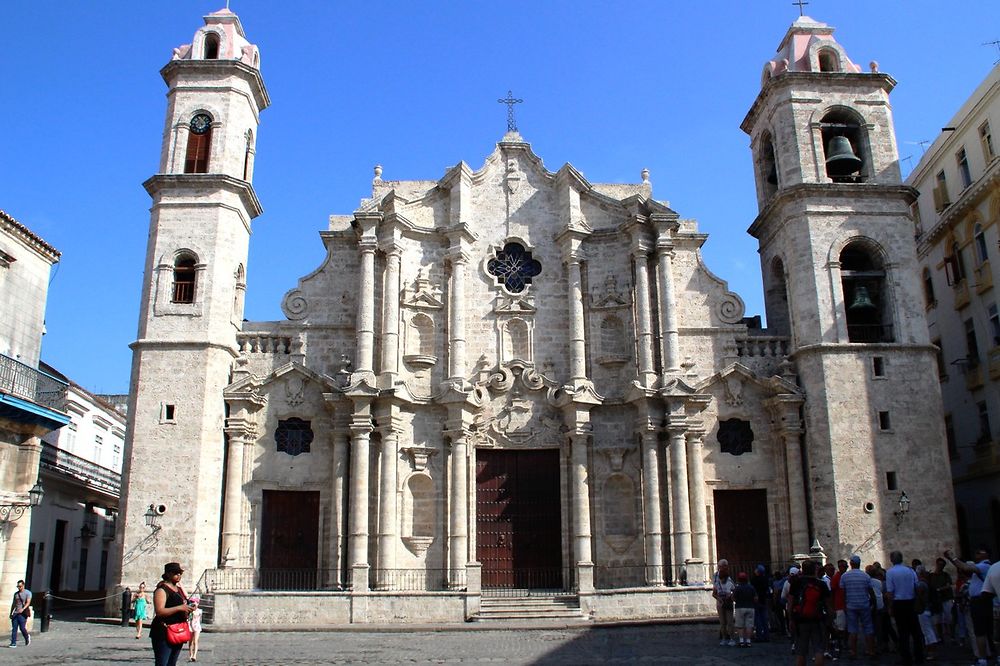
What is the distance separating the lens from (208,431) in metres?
23.0

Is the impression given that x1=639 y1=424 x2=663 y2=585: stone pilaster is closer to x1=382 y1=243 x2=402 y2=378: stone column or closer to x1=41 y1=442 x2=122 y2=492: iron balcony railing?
x1=382 y1=243 x2=402 y2=378: stone column

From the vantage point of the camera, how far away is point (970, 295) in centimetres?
2831

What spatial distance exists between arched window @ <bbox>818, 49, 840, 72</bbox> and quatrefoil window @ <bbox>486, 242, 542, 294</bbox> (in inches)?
410

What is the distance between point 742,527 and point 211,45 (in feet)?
67.3

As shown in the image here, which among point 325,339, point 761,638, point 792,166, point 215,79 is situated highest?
point 215,79

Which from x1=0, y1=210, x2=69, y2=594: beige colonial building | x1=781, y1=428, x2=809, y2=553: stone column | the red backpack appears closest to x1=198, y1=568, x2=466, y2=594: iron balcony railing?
x1=0, y1=210, x2=69, y2=594: beige colonial building

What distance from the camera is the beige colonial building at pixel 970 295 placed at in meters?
26.8

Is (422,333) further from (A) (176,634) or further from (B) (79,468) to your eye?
(A) (176,634)

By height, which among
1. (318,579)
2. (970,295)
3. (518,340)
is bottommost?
(318,579)

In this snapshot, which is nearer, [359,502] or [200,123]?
[359,502]

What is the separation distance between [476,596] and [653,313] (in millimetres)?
9471

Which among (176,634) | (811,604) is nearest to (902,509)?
(811,604)

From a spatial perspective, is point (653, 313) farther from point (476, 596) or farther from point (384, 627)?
point (384, 627)

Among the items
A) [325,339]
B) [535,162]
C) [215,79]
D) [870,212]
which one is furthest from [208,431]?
[870,212]
